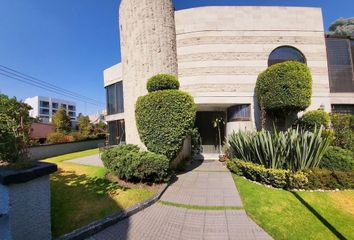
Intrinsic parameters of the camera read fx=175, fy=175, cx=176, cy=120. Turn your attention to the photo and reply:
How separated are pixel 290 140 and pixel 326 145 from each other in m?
1.47

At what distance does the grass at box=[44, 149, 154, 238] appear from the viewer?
4309mm

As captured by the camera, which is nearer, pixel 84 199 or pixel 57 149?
pixel 84 199

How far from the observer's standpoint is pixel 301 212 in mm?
4914

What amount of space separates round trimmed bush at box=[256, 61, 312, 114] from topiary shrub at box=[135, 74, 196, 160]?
15.7 ft

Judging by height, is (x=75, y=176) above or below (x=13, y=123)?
below

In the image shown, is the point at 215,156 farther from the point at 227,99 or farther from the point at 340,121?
the point at 340,121

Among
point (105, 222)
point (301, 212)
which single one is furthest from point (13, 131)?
point (301, 212)

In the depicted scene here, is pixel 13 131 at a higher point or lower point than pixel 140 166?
higher

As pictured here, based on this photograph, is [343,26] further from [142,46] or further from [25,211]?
[25,211]

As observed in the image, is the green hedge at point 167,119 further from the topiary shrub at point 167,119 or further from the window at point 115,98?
the window at point 115,98

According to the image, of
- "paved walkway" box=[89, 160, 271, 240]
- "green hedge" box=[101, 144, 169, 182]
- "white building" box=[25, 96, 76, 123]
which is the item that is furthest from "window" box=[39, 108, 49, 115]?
"paved walkway" box=[89, 160, 271, 240]

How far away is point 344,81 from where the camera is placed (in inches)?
457

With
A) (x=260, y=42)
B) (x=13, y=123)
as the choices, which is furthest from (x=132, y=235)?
(x=260, y=42)

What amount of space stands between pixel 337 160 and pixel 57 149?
61.4 feet
